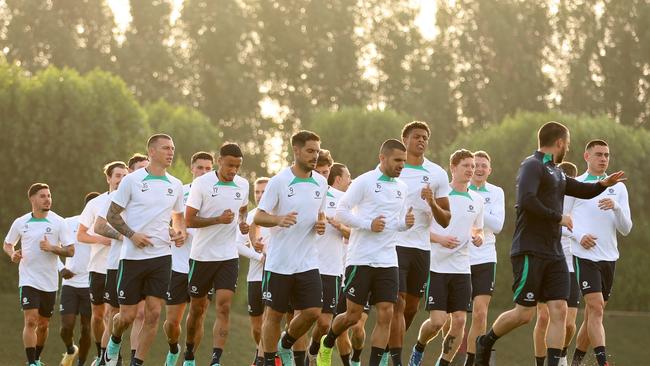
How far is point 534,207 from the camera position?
13836 millimetres

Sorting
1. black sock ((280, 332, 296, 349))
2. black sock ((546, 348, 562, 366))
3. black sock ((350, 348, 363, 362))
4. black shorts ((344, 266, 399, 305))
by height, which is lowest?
black sock ((350, 348, 363, 362))

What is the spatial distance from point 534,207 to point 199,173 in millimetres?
5739

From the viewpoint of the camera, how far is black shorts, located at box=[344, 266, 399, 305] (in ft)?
48.3

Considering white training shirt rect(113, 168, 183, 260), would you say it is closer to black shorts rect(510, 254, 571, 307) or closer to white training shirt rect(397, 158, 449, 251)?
white training shirt rect(397, 158, 449, 251)

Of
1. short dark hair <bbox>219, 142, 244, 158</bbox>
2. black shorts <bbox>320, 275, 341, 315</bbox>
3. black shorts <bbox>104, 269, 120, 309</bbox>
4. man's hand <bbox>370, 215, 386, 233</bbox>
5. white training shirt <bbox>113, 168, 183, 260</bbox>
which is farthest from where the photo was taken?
black shorts <bbox>104, 269, 120, 309</bbox>

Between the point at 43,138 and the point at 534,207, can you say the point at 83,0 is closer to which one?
the point at 43,138

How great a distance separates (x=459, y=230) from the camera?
16.9 m

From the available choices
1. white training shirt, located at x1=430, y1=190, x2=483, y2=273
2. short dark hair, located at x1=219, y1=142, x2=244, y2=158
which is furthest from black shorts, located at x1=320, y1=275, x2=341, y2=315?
short dark hair, located at x1=219, y1=142, x2=244, y2=158

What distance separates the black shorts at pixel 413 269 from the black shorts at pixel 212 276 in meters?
2.34

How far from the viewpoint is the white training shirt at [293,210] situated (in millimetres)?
14414

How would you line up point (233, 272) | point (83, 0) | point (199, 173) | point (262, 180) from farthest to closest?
1. point (83, 0)
2. point (262, 180)
3. point (199, 173)
4. point (233, 272)

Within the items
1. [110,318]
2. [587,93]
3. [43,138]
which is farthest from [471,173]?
[587,93]

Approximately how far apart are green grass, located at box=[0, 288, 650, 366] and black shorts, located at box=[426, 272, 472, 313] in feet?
24.6

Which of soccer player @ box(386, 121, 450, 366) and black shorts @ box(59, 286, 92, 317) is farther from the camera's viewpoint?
black shorts @ box(59, 286, 92, 317)
